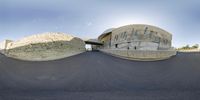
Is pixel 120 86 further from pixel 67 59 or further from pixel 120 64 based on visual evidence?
pixel 67 59

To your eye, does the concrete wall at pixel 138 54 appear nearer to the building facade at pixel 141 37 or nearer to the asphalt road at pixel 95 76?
the asphalt road at pixel 95 76

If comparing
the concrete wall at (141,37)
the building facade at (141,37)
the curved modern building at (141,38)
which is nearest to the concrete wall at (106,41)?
the curved modern building at (141,38)

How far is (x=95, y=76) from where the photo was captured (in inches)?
352

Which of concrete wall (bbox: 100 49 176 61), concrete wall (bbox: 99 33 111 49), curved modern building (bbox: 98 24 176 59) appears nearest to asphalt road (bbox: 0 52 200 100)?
concrete wall (bbox: 100 49 176 61)

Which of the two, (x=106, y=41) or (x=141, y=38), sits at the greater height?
(x=141, y=38)

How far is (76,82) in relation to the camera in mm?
8602

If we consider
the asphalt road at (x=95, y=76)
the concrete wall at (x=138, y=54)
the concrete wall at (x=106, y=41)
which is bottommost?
the asphalt road at (x=95, y=76)

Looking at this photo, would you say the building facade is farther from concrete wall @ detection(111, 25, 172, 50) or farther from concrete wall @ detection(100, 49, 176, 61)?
concrete wall @ detection(100, 49, 176, 61)

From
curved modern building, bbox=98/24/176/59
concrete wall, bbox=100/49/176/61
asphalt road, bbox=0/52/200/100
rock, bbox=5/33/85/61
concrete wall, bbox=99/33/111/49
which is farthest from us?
concrete wall, bbox=99/33/111/49

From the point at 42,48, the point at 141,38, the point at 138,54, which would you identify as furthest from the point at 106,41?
the point at 42,48

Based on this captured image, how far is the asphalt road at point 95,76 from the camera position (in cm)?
836

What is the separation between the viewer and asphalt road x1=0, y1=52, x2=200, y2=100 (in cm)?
836

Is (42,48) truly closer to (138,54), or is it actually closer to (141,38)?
(138,54)

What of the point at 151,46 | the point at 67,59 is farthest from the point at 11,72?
the point at 151,46
